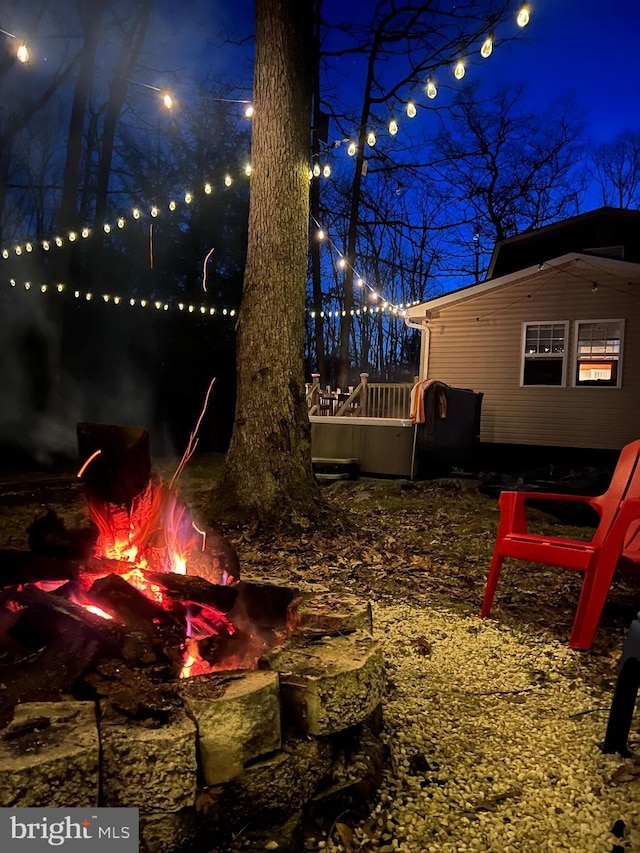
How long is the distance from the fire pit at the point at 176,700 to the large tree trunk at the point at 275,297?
3.02 m

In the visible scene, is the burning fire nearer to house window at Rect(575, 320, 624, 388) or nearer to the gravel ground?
the gravel ground

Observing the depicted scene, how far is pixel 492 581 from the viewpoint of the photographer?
3.64 m

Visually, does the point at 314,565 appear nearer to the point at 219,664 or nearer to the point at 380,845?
the point at 219,664

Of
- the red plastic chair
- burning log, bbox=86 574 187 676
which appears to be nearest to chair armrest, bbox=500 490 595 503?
the red plastic chair

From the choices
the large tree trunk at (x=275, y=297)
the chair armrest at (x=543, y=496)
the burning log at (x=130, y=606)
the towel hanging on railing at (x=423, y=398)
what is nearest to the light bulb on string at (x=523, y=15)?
the large tree trunk at (x=275, y=297)

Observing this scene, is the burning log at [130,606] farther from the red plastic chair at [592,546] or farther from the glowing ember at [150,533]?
the red plastic chair at [592,546]

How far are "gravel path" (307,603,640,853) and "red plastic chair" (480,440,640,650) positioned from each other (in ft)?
0.88

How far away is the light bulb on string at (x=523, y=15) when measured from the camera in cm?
642

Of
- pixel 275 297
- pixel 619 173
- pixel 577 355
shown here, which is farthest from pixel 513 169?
pixel 275 297

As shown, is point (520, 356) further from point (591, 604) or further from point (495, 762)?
point (495, 762)

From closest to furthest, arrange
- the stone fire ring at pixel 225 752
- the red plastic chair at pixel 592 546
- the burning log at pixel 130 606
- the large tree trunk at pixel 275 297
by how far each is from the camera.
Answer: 1. the stone fire ring at pixel 225 752
2. the burning log at pixel 130 606
3. the red plastic chair at pixel 592 546
4. the large tree trunk at pixel 275 297

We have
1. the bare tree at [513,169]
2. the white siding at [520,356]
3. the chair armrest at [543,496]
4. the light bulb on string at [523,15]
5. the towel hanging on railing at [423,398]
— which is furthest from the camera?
the bare tree at [513,169]

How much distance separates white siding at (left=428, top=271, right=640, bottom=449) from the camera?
37.5 ft

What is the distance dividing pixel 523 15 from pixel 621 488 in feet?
18.9
